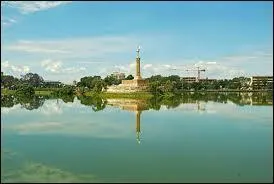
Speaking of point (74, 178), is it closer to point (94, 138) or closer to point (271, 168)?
point (271, 168)

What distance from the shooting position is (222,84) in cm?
7706

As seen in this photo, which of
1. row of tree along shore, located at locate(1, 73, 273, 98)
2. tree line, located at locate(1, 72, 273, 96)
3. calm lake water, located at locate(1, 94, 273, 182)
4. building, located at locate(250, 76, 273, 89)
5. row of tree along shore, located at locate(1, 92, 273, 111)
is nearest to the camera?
calm lake water, located at locate(1, 94, 273, 182)

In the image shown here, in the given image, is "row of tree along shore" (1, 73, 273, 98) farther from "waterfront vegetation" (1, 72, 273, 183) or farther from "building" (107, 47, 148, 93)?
"waterfront vegetation" (1, 72, 273, 183)

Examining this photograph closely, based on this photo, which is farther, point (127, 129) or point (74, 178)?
point (127, 129)

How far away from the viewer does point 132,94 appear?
152 ft

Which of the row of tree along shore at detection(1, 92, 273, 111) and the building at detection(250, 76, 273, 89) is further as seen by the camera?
the building at detection(250, 76, 273, 89)

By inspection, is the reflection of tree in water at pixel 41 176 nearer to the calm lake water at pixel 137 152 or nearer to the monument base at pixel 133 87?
the calm lake water at pixel 137 152

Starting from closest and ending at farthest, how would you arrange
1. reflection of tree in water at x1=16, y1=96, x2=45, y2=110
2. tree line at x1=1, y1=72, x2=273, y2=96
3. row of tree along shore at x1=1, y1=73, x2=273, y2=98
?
1. reflection of tree in water at x1=16, y1=96, x2=45, y2=110
2. row of tree along shore at x1=1, y1=73, x2=273, y2=98
3. tree line at x1=1, y1=72, x2=273, y2=96

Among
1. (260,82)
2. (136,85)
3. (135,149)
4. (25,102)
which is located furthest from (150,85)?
(260,82)

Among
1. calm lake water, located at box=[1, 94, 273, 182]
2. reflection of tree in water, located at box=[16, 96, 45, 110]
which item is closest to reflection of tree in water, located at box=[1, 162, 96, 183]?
calm lake water, located at box=[1, 94, 273, 182]

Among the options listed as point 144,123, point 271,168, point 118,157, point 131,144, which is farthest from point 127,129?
point 271,168

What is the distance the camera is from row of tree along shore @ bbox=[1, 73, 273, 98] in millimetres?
50097

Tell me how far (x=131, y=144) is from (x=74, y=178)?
4.13m

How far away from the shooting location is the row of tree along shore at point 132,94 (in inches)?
1972
